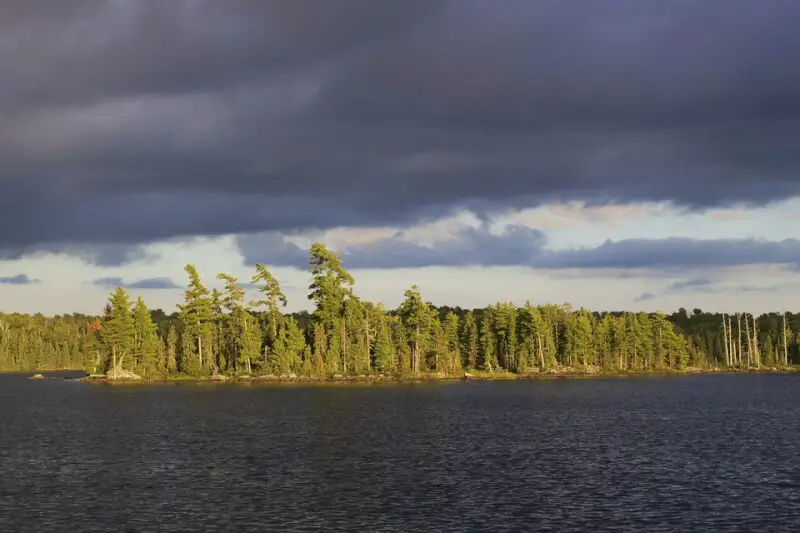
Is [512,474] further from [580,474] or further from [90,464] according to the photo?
[90,464]

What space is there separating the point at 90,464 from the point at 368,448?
2603 centimetres

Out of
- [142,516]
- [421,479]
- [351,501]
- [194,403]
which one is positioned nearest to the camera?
[142,516]

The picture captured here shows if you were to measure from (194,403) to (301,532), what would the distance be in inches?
3803

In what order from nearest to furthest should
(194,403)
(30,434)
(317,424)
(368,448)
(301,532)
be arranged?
(301,532), (368,448), (30,434), (317,424), (194,403)

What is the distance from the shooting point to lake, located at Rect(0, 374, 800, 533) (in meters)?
48.5

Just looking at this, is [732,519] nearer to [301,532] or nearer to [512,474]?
[512,474]

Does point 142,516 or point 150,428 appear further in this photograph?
point 150,428

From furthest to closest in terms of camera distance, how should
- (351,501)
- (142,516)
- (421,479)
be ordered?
(421,479)
(351,501)
(142,516)

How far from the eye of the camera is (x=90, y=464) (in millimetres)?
68875

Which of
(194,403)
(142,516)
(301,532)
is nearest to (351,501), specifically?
(301,532)

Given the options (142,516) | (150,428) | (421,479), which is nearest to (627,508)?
(421,479)

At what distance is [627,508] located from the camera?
5072 cm

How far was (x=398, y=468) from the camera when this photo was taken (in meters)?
67.2

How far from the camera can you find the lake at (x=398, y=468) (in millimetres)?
48500
